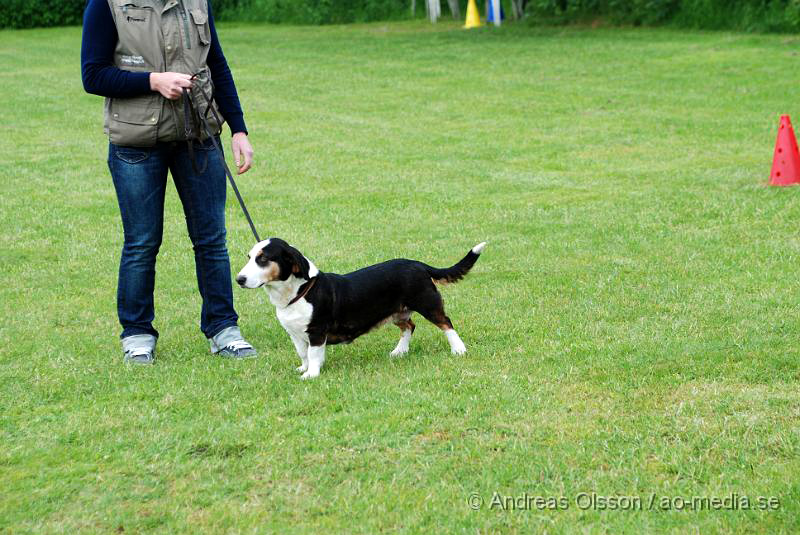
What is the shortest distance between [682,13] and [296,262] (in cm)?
2263

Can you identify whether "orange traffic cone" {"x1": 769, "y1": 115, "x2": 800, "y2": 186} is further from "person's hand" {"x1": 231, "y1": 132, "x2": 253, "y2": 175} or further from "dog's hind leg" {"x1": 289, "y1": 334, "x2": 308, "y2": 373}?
"dog's hind leg" {"x1": 289, "y1": 334, "x2": 308, "y2": 373}

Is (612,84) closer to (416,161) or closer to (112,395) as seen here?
(416,161)

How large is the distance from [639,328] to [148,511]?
3152 millimetres

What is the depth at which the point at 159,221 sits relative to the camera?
18.9 ft

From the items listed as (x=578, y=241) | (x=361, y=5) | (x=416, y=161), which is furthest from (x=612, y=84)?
(x=361, y=5)

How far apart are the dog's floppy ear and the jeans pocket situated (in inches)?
38.4

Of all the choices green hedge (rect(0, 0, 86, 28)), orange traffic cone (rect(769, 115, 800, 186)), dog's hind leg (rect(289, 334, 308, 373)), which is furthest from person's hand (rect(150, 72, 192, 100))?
green hedge (rect(0, 0, 86, 28))

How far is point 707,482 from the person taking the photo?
392 cm

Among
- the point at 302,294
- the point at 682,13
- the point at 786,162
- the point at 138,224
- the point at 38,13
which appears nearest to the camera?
the point at 302,294

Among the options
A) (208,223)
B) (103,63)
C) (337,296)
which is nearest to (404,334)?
(337,296)

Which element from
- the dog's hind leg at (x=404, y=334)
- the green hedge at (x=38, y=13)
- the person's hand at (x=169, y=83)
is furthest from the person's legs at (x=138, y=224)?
the green hedge at (x=38, y=13)

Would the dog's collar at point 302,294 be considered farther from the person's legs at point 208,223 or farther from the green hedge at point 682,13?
the green hedge at point 682,13

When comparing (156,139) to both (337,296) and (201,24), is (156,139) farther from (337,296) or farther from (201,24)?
(337,296)

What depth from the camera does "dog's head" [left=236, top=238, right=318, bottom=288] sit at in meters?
5.21
